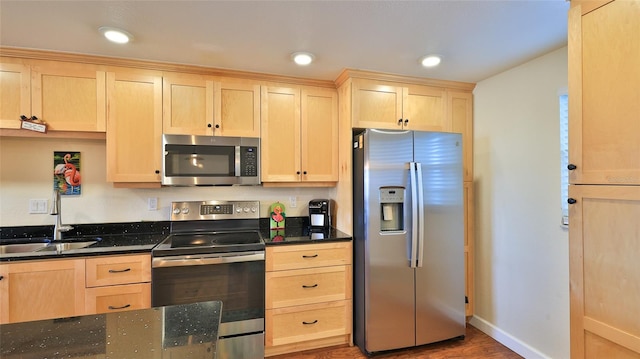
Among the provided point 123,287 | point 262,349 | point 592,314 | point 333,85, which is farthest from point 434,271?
point 123,287

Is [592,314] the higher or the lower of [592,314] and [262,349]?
the higher

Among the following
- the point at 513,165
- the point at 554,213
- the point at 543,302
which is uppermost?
the point at 513,165

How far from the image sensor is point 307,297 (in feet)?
7.38

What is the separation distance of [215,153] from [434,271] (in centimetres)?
200

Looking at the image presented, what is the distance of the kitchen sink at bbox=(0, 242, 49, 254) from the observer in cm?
212

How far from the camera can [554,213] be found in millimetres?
2014

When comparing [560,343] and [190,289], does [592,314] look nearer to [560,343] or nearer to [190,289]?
[560,343]

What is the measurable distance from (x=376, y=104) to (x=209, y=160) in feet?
4.82

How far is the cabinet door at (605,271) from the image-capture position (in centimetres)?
112

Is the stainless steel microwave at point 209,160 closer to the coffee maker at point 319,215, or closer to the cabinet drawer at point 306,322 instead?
the coffee maker at point 319,215

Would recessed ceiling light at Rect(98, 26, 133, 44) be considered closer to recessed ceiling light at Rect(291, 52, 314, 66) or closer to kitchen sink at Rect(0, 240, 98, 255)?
recessed ceiling light at Rect(291, 52, 314, 66)

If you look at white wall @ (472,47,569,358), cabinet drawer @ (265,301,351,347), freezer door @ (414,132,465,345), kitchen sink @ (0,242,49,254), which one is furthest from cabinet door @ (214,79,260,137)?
white wall @ (472,47,569,358)

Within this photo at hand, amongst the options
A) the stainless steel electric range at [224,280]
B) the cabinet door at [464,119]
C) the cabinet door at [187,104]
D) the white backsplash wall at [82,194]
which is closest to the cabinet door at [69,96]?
the white backsplash wall at [82,194]

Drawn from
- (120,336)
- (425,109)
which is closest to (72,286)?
(120,336)
